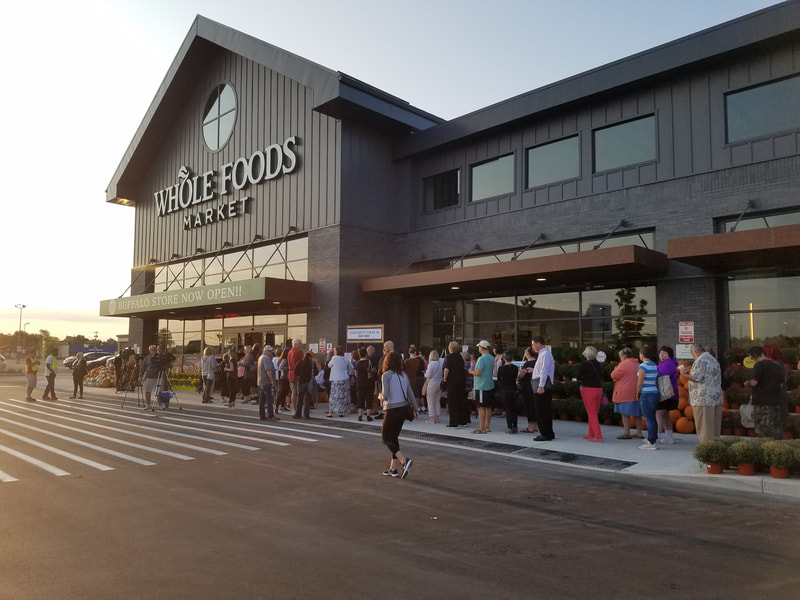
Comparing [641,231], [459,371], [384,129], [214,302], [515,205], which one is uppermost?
[384,129]

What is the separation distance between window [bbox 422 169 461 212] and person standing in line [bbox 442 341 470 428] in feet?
32.0

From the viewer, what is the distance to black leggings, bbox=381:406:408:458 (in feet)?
27.7

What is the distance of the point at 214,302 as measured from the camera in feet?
73.8

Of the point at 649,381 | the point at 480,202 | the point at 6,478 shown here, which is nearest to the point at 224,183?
the point at 480,202

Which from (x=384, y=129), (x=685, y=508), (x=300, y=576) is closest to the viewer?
(x=300, y=576)

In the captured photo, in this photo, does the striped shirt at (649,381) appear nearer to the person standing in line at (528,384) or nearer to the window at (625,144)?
the person standing in line at (528,384)

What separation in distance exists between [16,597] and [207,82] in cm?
2827

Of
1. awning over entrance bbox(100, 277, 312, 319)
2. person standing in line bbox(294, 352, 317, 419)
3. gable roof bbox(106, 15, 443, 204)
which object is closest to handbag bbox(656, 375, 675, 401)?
person standing in line bbox(294, 352, 317, 419)

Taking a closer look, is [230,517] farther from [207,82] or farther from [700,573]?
[207,82]

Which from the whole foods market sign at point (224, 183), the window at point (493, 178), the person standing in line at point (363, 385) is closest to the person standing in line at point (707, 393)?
the person standing in line at point (363, 385)

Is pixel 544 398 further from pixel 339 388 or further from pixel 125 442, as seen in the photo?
pixel 125 442

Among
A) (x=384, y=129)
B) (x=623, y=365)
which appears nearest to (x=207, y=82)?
(x=384, y=129)

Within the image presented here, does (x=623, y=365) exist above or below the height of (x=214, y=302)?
below

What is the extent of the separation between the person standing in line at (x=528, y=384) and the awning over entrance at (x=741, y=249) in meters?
4.31
